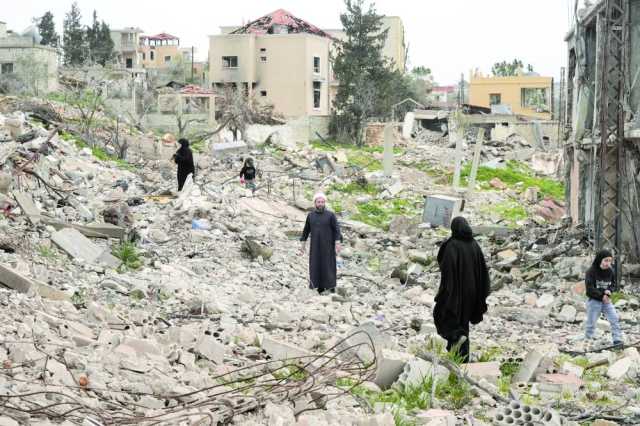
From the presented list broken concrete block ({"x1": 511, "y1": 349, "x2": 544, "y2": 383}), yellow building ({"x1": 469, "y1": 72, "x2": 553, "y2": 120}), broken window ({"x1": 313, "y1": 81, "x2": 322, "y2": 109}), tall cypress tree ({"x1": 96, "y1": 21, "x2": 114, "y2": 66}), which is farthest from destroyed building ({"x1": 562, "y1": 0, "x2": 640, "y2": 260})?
tall cypress tree ({"x1": 96, "y1": 21, "x2": 114, "y2": 66})

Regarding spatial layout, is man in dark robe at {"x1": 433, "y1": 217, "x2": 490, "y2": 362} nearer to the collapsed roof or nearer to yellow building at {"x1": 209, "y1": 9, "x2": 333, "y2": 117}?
yellow building at {"x1": 209, "y1": 9, "x2": 333, "y2": 117}

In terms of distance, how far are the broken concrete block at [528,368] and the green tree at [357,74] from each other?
39255 millimetres

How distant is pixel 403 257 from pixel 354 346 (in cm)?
1017

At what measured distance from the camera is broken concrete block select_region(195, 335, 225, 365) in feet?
24.9

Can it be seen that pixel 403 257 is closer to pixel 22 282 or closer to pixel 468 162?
pixel 22 282

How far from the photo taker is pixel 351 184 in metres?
26.8

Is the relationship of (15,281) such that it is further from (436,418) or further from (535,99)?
(535,99)

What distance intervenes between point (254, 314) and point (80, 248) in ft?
9.29

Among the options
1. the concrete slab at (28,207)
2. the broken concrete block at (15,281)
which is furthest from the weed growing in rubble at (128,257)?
the broken concrete block at (15,281)

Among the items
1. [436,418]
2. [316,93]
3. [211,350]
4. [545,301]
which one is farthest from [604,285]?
[316,93]

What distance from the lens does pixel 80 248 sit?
12.0 metres

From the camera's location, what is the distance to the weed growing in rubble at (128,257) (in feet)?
40.1

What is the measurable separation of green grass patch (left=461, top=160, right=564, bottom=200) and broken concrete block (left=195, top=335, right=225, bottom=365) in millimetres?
23476

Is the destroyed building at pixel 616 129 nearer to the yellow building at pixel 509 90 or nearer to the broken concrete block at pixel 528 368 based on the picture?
the broken concrete block at pixel 528 368
